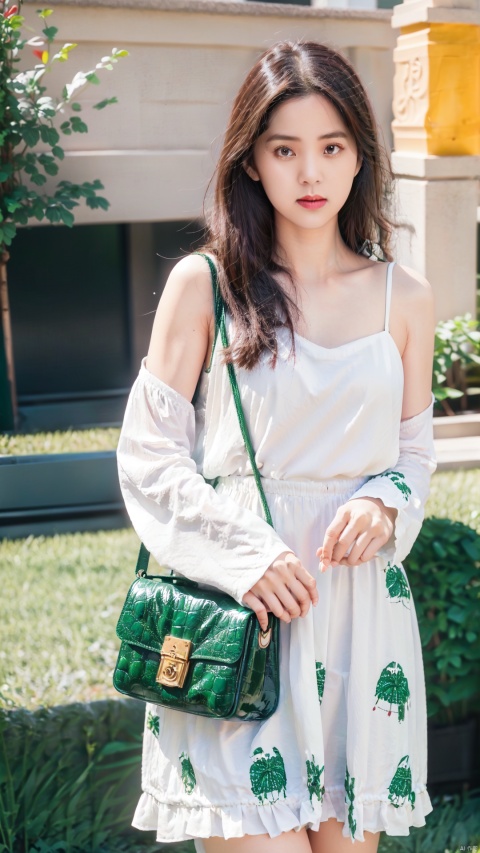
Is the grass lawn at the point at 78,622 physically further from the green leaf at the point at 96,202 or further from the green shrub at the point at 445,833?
the green leaf at the point at 96,202

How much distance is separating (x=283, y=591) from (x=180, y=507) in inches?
8.6

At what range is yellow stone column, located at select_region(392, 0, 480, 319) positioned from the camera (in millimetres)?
5562

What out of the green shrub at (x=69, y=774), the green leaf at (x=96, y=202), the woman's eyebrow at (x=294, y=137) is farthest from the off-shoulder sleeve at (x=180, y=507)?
the green leaf at (x=96, y=202)

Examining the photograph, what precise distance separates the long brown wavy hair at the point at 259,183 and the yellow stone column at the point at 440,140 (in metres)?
3.74

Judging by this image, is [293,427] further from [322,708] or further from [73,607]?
[73,607]

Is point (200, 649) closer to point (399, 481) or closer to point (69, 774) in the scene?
point (399, 481)

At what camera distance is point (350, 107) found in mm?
1765

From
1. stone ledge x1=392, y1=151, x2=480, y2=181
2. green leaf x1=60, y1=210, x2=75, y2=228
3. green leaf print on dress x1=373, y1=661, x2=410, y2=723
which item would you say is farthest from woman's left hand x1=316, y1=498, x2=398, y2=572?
stone ledge x1=392, y1=151, x2=480, y2=181

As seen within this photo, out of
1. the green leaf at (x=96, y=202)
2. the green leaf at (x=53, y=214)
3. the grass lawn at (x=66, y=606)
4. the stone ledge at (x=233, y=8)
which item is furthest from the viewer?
the stone ledge at (x=233, y=8)

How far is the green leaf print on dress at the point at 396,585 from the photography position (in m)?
1.86

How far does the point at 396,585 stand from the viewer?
1870mm

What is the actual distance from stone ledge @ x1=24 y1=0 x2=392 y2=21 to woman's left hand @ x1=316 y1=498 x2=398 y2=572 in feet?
14.5

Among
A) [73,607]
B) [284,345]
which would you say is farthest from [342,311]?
[73,607]

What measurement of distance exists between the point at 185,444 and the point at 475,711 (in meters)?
1.67
